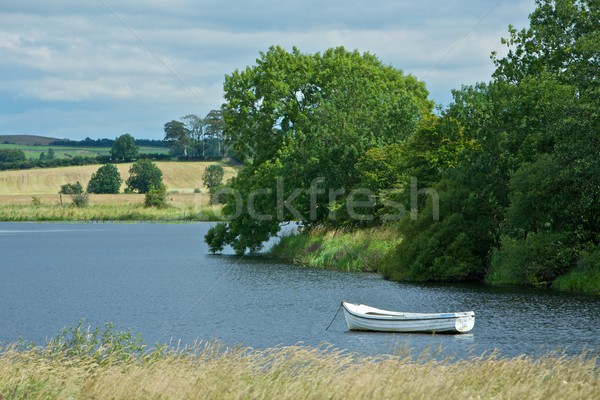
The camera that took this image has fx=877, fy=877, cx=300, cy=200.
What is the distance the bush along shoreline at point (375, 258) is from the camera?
4319 cm

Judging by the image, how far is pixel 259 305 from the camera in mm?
42781

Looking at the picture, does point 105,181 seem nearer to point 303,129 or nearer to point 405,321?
point 303,129

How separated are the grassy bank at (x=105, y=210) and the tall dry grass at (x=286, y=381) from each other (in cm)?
12614

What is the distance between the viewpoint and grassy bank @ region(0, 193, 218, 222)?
15112cm

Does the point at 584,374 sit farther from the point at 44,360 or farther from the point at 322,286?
the point at 322,286

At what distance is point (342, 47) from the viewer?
79562 millimetres

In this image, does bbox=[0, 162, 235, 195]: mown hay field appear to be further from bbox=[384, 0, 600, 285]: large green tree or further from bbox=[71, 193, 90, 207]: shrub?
bbox=[384, 0, 600, 285]: large green tree

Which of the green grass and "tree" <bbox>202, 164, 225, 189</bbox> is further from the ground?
"tree" <bbox>202, 164, 225, 189</bbox>

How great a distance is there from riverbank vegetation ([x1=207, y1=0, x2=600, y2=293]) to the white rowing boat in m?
10.6

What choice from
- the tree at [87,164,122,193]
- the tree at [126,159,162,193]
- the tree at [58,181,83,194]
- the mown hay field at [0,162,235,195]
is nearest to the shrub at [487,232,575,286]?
the tree at [58,181,83,194]

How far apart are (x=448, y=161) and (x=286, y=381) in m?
37.3

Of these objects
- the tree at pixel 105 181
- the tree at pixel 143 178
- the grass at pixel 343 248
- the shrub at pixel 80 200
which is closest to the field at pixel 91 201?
the shrub at pixel 80 200

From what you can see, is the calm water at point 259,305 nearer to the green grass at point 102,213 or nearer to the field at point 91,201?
the field at point 91,201

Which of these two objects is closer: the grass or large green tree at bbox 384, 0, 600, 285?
large green tree at bbox 384, 0, 600, 285
